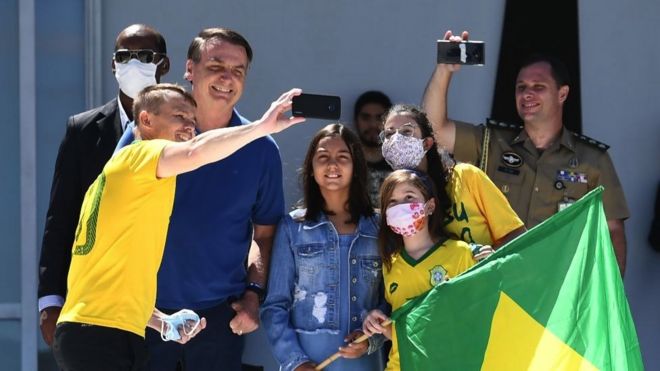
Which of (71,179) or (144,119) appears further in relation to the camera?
(71,179)

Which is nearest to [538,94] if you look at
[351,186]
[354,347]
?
[351,186]

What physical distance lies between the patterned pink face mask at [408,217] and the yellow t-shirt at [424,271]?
0.38ft

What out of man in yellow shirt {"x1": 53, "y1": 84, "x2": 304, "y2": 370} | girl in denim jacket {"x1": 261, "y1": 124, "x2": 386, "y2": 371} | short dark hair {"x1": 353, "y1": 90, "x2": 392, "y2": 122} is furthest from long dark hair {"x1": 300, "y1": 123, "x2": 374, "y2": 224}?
short dark hair {"x1": 353, "y1": 90, "x2": 392, "y2": 122}

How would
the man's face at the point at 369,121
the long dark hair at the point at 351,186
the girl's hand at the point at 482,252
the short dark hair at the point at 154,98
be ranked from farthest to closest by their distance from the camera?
the man's face at the point at 369,121
the long dark hair at the point at 351,186
the girl's hand at the point at 482,252
the short dark hair at the point at 154,98

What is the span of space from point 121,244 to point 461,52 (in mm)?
1941

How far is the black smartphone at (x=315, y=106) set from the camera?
4.63m

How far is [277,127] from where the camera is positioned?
177 inches

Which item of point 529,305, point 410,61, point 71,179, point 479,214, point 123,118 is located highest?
point 410,61

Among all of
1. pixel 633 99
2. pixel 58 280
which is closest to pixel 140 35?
pixel 58 280

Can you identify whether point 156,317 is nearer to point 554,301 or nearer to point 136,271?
point 136,271

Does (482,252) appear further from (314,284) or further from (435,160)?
(314,284)

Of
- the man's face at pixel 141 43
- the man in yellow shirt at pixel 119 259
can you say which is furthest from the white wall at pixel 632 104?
the man in yellow shirt at pixel 119 259

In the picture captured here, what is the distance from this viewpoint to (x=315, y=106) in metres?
4.66

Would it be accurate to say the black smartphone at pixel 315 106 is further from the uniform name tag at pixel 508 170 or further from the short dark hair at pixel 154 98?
the uniform name tag at pixel 508 170
